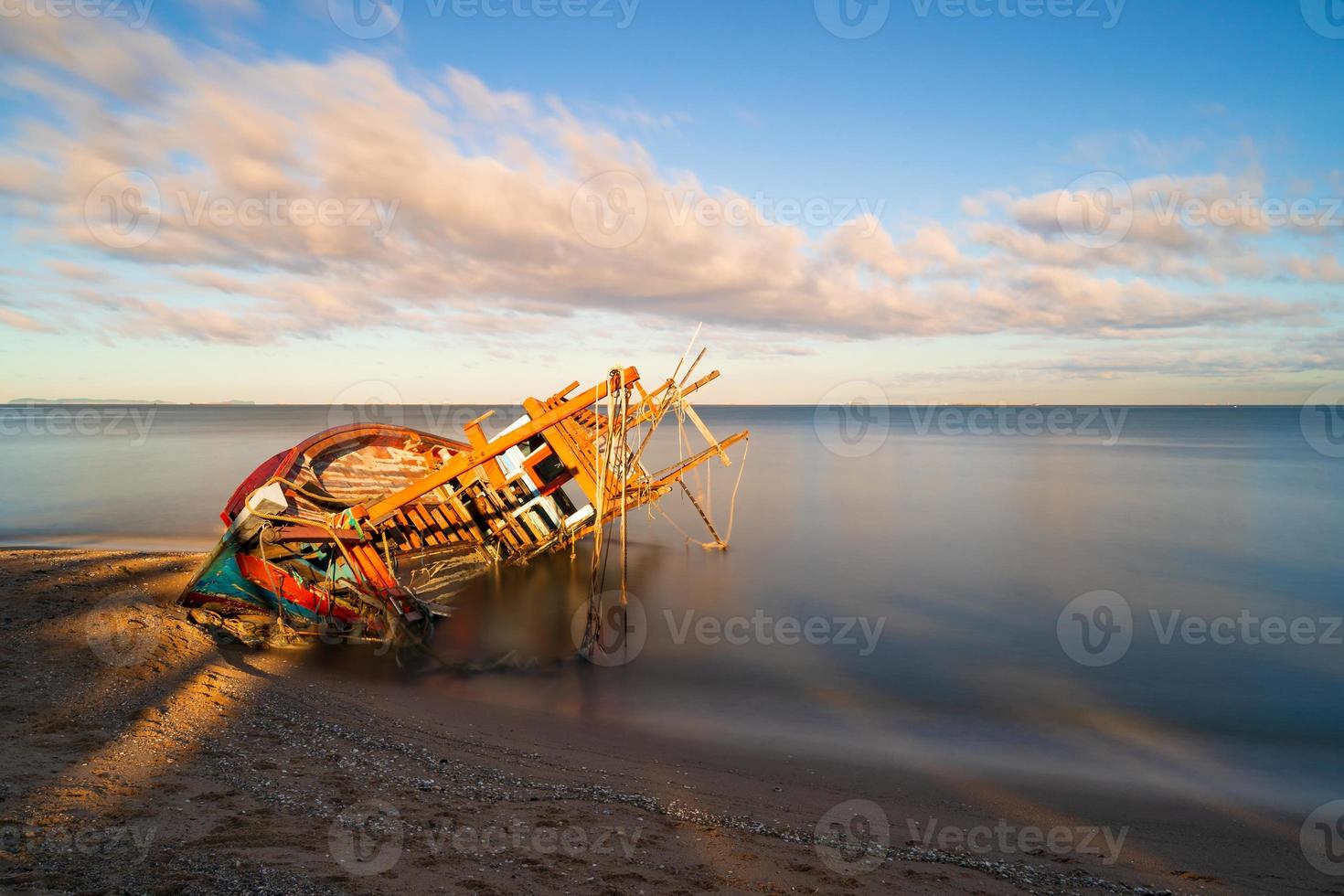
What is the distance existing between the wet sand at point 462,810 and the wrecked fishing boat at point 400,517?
1774mm

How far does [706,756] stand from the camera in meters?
8.37

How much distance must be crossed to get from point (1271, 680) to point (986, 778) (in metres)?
7.08

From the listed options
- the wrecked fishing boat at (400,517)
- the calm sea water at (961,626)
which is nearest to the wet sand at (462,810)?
the calm sea water at (961,626)

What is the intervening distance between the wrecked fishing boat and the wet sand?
177 cm

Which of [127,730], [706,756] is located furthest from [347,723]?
Answer: [706,756]

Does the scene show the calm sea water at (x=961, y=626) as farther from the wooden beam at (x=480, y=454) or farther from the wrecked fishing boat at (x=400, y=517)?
the wooden beam at (x=480, y=454)

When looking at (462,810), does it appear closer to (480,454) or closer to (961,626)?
(480,454)

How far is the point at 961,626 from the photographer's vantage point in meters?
14.3

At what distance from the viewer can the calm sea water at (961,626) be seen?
9305mm

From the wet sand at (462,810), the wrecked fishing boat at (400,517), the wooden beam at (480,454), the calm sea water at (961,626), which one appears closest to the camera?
the wet sand at (462,810)

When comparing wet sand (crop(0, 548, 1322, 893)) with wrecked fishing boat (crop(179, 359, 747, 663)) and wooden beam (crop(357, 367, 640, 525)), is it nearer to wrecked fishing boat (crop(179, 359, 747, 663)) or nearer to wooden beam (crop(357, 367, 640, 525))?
wrecked fishing boat (crop(179, 359, 747, 663))

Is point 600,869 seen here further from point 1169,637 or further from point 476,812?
point 1169,637

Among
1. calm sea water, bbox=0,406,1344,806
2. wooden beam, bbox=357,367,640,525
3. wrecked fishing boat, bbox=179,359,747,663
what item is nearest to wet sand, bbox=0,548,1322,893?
calm sea water, bbox=0,406,1344,806

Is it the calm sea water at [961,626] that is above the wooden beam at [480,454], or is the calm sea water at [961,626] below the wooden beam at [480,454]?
below
